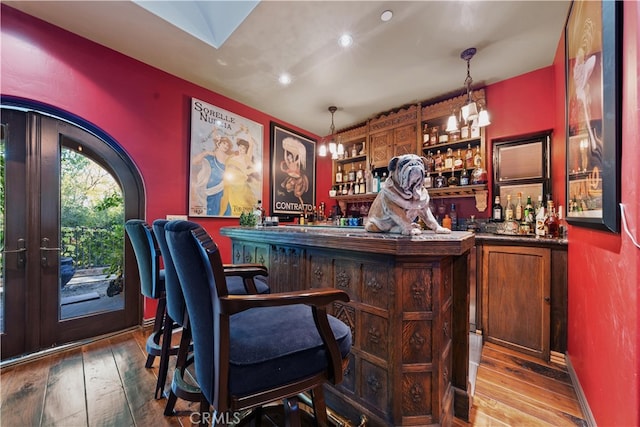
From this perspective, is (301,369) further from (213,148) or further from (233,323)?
(213,148)

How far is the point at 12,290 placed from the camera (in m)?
1.91

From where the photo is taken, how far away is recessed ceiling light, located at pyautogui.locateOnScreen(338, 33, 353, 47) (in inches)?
80.7

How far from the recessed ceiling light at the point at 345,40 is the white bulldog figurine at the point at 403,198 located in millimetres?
1440

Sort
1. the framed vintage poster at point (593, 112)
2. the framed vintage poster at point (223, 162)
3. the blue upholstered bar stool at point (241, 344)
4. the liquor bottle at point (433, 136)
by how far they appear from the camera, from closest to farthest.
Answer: the blue upholstered bar stool at point (241, 344) → the framed vintage poster at point (593, 112) → the framed vintage poster at point (223, 162) → the liquor bottle at point (433, 136)

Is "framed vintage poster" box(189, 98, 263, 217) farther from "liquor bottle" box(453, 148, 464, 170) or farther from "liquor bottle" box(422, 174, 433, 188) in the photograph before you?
"liquor bottle" box(453, 148, 464, 170)

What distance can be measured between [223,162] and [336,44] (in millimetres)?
1915

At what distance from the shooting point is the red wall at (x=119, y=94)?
72.3 inches

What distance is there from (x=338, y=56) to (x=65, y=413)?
3.38 m

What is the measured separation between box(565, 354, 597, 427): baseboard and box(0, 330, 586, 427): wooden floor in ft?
0.11

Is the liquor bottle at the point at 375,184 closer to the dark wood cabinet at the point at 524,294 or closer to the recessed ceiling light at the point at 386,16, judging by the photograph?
the dark wood cabinet at the point at 524,294

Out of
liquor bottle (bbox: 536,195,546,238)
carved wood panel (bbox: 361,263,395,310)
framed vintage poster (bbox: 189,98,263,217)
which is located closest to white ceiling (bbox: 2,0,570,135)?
framed vintage poster (bbox: 189,98,263,217)

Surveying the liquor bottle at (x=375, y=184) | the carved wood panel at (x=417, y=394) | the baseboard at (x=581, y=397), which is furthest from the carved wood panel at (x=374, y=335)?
the liquor bottle at (x=375, y=184)

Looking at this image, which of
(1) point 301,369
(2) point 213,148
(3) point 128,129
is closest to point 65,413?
(1) point 301,369

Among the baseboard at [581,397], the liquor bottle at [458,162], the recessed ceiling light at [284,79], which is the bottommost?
the baseboard at [581,397]
